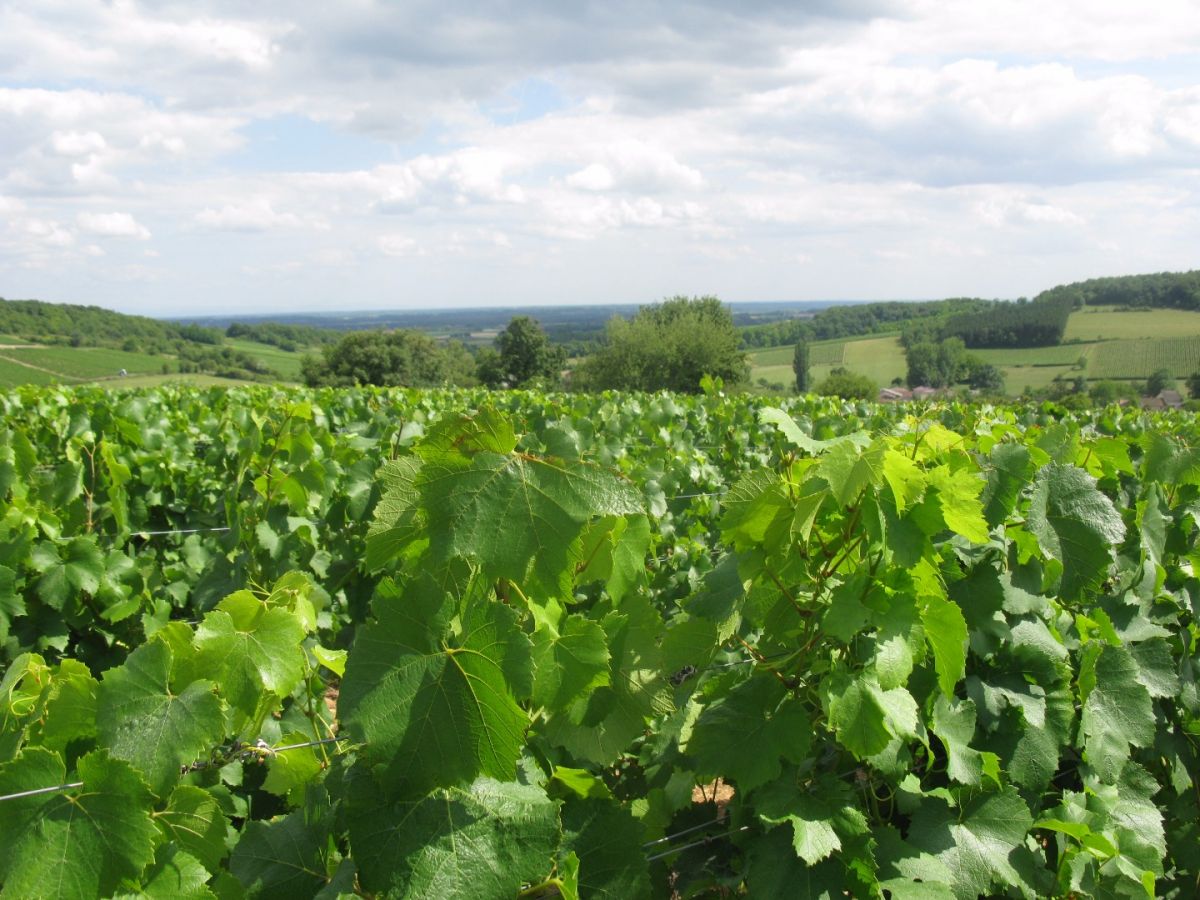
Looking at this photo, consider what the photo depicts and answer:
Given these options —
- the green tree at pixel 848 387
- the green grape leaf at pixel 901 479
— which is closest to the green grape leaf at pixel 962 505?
the green grape leaf at pixel 901 479

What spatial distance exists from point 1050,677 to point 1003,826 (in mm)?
383

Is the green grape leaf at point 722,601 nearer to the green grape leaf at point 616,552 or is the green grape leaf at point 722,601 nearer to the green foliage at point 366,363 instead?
the green grape leaf at point 616,552

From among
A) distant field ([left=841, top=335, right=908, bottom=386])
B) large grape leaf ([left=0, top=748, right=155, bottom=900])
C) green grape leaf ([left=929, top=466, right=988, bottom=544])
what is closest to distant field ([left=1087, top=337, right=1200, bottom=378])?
distant field ([left=841, top=335, right=908, bottom=386])

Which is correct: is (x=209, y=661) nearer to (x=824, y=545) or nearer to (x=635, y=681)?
(x=635, y=681)

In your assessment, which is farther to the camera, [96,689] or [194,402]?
[194,402]

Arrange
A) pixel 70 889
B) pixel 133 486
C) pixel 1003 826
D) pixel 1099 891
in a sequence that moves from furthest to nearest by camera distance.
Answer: pixel 133 486 → pixel 1099 891 → pixel 1003 826 → pixel 70 889

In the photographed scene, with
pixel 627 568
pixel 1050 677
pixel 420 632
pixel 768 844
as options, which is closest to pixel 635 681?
pixel 627 568

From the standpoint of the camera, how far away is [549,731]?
1.46 meters

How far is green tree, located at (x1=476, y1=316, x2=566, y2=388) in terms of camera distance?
239ft

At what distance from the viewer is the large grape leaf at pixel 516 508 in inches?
44.5

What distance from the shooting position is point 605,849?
142 cm

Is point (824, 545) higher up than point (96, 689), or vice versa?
point (824, 545)

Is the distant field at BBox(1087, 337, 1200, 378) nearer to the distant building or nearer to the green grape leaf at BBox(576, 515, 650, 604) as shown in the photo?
the distant building

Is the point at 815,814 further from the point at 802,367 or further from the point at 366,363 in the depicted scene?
the point at 802,367
